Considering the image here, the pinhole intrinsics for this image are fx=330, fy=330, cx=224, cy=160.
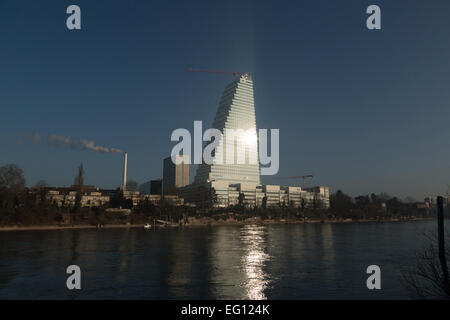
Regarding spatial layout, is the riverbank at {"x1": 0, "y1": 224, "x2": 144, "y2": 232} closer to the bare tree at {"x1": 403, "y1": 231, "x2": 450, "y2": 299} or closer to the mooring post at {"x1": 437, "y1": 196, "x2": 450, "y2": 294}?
the bare tree at {"x1": 403, "y1": 231, "x2": 450, "y2": 299}

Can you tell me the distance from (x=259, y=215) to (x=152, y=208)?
53507mm

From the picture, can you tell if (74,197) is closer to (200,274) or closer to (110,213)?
(110,213)

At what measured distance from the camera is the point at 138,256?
4069 cm

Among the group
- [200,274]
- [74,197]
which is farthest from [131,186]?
[200,274]

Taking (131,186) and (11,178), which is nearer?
(11,178)

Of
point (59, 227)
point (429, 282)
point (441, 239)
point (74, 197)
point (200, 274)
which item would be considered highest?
point (441, 239)

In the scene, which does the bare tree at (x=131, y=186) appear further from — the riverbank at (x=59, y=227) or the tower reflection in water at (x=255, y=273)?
the tower reflection in water at (x=255, y=273)

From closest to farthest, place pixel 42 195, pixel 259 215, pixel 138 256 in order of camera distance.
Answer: pixel 138 256
pixel 42 195
pixel 259 215

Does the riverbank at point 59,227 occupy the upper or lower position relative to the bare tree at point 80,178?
lower

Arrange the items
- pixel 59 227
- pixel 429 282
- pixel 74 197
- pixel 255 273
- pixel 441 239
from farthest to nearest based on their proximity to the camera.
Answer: pixel 74 197 < pixel 59 227 < pixel 255 273 < pixel 429 282 < pixel 441 239

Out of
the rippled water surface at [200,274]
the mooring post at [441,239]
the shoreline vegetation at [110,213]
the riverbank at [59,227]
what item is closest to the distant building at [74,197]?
the shoreline vegetation at [110,213]

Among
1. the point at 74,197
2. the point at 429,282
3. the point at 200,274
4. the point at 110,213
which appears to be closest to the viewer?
the point at 429,282
